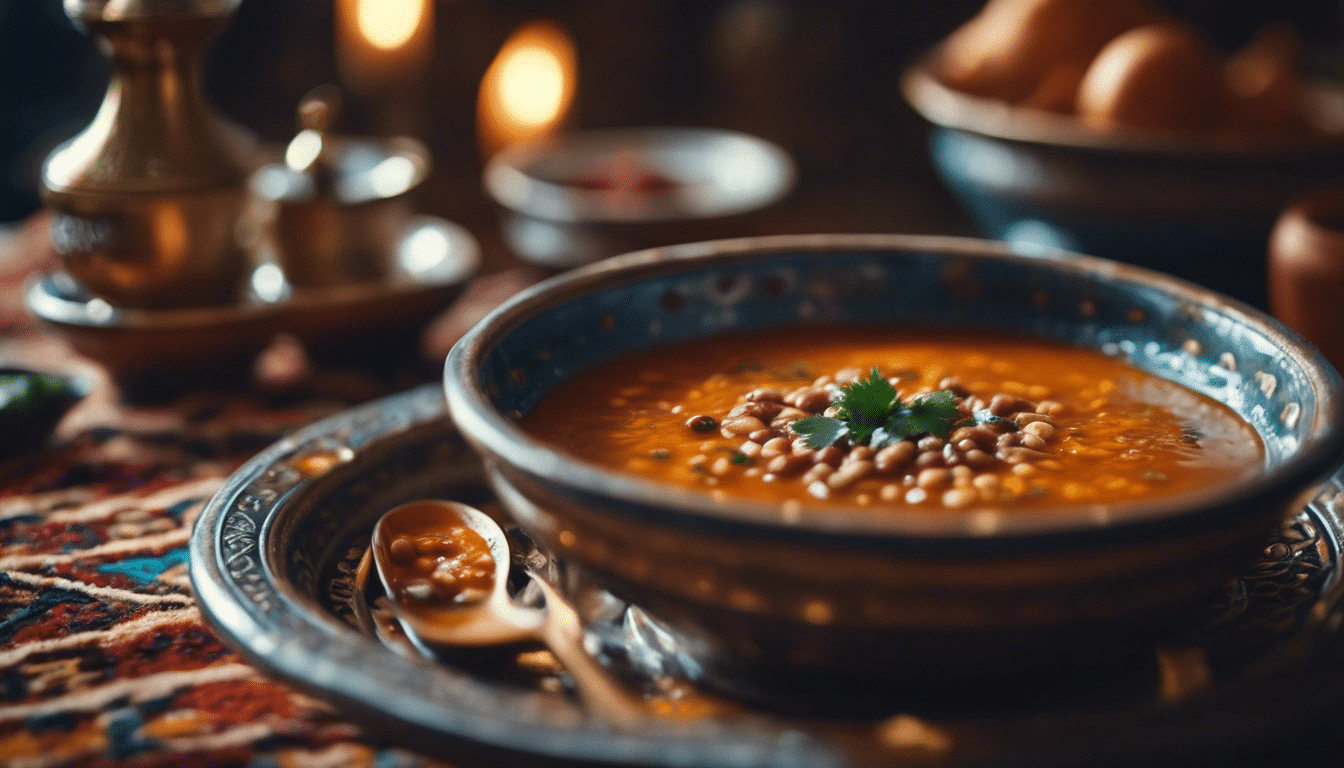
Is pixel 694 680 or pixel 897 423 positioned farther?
pixel 897 423

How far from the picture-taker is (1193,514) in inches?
34.7

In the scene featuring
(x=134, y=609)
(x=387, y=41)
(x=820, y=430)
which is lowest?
(x=134, y=609)

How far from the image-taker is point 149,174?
187 centimetres

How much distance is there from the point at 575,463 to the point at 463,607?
28 centimetres

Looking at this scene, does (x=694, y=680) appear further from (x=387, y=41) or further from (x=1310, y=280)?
(x=387, y=41)

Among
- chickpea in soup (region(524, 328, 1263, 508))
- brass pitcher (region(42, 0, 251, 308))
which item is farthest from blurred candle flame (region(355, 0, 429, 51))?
chickpea in soup (region(524, 328, 1263, 508))

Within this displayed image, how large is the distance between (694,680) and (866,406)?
35cm

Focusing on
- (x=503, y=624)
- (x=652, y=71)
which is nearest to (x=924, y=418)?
(x=503, y=624)

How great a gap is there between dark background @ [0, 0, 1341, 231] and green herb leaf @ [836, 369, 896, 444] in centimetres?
222

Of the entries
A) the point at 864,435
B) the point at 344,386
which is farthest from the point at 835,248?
the point at 344,386

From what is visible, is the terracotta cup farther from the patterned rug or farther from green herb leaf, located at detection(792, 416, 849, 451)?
the patterned rug

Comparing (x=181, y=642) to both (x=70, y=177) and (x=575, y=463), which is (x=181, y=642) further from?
(x=70, y=177)

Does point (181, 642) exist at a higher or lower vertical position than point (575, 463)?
lower

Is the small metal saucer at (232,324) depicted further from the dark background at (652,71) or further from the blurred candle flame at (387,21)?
the dark background at (652,71)
